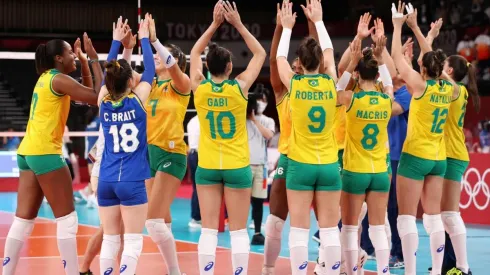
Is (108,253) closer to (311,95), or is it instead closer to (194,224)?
(311,95)

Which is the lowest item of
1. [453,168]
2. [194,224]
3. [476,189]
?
[194,224]

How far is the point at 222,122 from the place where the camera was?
7.67 m

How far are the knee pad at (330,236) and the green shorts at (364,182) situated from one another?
56 cm

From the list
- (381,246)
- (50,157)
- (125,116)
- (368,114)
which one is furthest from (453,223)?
(50,157)

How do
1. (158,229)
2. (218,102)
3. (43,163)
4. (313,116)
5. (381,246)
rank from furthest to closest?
(158,229) < (381,246) < (43,163) < (218,102) < (313,116)

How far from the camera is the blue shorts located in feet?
24.3

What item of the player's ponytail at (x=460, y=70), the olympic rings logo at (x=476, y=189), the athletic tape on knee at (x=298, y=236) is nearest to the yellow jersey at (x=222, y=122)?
the athletic tape on knee at (x=298, y=236)

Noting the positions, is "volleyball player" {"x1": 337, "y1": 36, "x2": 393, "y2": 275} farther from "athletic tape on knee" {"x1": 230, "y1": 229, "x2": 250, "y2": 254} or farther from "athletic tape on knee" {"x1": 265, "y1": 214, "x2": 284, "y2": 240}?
"athletic tape on knee" {"x1": 230, "y1": 229, "x2": 250, "y2": 254}

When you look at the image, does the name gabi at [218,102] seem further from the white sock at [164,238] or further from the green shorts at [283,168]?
the white sock at [164,238]

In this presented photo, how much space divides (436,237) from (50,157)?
385cm

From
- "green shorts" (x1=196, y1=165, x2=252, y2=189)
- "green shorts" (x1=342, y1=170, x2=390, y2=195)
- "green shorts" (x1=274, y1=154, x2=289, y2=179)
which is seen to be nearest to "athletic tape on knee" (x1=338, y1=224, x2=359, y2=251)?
"green shorts" (x1=342, y1=170, x2=390, y2=195)

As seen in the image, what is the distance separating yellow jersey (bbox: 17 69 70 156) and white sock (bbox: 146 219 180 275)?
3.88ft

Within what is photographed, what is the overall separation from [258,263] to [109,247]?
11.4 ft

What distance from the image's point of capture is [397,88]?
10172 millimetres
